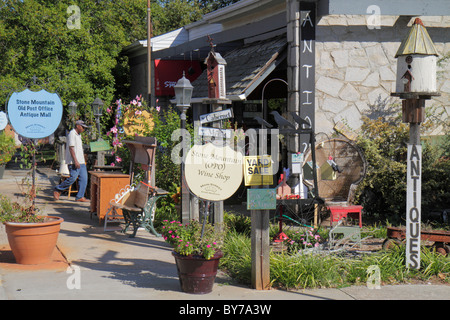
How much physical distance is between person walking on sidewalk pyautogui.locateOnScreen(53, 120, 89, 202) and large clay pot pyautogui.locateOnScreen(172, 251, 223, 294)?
22.6 feet

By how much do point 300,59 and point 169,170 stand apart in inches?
120

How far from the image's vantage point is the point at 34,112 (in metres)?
7.89

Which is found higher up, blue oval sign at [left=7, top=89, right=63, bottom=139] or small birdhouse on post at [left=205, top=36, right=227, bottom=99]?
small birdhouse on post at [left=205, top=36, right=227, bottom=99]

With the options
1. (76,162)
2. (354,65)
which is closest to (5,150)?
(76,162)

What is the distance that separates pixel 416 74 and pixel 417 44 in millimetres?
340

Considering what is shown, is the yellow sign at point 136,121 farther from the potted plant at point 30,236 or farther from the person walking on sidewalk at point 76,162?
the potted plant at point 30,236

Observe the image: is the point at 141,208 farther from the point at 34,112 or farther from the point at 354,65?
the point at 354,65

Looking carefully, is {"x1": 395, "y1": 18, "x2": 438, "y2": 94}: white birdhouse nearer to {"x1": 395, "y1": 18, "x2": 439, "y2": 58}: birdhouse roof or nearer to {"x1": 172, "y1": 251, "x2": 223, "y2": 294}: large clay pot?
{"x1": 395, "y1": 18, "x2": 439, "y2": 58}: birdhouse roof

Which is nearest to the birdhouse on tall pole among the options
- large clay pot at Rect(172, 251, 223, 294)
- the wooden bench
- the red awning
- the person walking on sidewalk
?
large clay pot at Rect(172, 251, 223, 294)

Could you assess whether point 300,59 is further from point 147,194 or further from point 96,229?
point 96,229

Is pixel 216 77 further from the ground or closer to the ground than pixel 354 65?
closer to the ground

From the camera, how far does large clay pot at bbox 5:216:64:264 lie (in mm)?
6766

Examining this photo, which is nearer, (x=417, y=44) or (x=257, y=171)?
(x=257, y=171)
